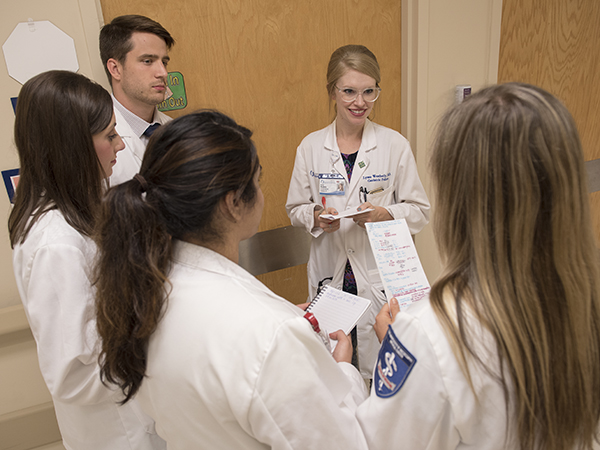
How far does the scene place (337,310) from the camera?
1.45 m

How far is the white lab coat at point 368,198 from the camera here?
1.98 meters

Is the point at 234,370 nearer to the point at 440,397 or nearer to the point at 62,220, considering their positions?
the point at 440,397

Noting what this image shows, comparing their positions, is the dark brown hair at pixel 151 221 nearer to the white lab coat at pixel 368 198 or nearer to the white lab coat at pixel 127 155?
the white lab coat at pixel 127 155

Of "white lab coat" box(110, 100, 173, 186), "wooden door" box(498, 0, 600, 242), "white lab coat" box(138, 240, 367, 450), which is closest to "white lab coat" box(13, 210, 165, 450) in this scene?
"white lab coat" box(138, 240, 367, 450)

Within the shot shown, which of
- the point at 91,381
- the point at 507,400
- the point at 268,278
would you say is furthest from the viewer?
the point at 268,278

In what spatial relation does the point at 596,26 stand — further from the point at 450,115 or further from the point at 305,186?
the point at 450,115

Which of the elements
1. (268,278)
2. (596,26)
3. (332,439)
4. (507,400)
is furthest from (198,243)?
(596,26)

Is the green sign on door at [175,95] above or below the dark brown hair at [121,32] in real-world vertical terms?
below

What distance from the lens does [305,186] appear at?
2080 mm

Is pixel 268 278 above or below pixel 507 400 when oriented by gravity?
below

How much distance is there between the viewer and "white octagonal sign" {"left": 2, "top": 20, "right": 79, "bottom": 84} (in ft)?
5.67

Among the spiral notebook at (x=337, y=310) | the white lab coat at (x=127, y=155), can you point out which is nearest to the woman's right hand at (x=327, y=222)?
the spiral notebook at (x=337, y=310)

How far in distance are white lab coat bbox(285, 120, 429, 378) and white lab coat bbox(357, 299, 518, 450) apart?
120 cm

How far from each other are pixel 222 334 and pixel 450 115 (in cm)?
58
